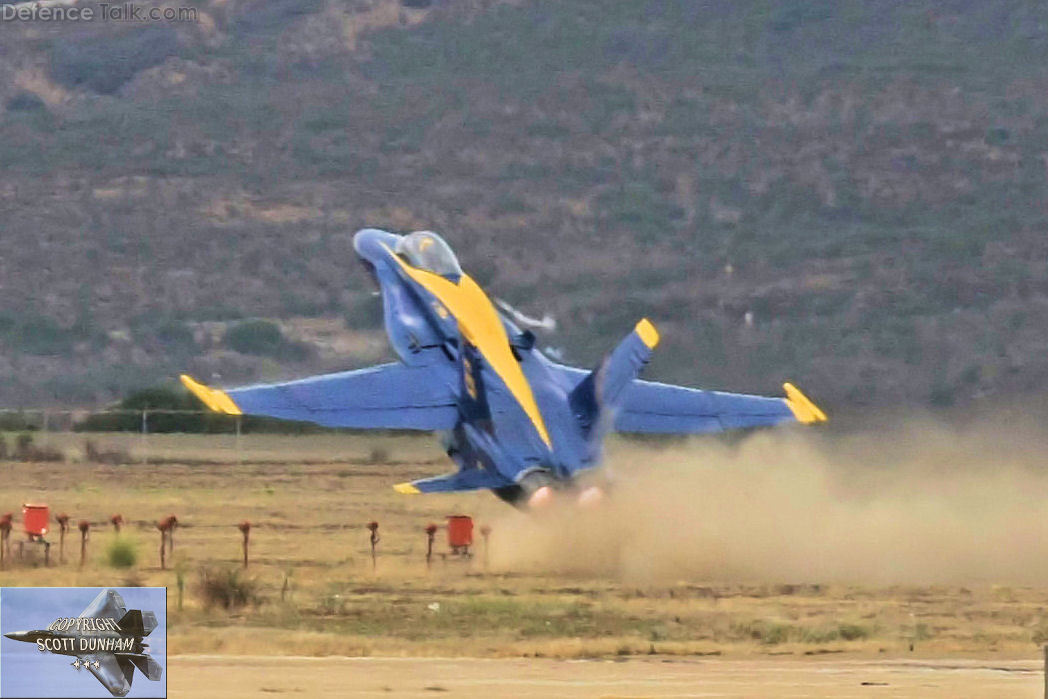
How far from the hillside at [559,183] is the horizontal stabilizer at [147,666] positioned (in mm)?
34354

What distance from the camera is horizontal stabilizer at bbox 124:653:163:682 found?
1995 centimetres

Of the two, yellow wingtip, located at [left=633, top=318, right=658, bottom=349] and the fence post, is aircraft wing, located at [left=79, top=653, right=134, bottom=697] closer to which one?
yellow wingtip, located at [left=633, top=318, right=658, bottom=349]

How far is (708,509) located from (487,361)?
A: 13.5 ft

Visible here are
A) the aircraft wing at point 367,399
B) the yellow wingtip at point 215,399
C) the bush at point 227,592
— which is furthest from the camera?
the aircraft wing at point 367,399

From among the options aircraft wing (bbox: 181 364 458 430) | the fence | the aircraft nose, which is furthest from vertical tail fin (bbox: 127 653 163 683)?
the fence

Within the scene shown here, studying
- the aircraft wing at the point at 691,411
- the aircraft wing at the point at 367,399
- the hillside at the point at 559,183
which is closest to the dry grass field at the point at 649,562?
the aircraft wing at the point at 691,411

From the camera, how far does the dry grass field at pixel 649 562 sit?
2723cm

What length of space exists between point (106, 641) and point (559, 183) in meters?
79.1

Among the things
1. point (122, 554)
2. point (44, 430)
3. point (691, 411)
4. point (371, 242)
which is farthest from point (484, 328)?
point (44, 430)

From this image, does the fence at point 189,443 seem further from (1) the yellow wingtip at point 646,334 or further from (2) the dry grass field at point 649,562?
(1) the yellow wingtip at point 646,334

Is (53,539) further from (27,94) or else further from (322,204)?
→ (27,94)

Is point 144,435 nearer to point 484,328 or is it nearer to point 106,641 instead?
point 484,328

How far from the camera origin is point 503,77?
371 ft

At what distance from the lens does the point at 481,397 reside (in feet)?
119
